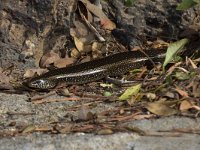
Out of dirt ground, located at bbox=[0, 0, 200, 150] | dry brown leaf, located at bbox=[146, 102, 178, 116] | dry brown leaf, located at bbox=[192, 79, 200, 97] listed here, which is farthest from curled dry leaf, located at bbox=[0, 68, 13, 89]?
dry brown leaf, located at bbox=[192, 79, 200, 97]

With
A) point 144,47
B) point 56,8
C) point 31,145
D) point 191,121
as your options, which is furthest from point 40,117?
point 144,47

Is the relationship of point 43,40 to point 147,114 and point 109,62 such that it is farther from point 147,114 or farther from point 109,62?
point 147,114

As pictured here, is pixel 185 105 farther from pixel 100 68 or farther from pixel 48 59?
pixel 48 59

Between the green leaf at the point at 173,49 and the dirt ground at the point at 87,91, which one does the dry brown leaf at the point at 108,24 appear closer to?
the dirt ground at the point at 87,91

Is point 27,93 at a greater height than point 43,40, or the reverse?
point 43,40

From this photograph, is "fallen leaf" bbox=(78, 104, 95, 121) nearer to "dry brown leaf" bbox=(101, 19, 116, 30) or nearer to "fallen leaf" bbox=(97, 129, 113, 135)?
"fallen leaf" bbox=(97, 129, 113, 135)

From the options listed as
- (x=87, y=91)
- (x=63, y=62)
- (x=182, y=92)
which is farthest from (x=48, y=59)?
(x=182, y=92)
